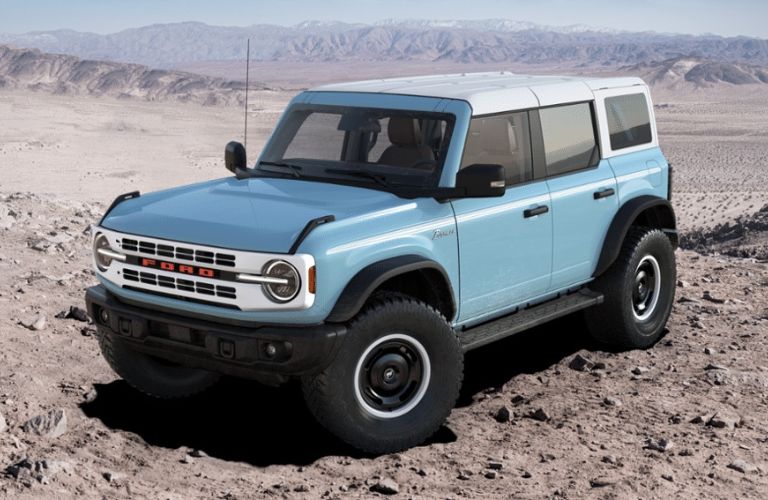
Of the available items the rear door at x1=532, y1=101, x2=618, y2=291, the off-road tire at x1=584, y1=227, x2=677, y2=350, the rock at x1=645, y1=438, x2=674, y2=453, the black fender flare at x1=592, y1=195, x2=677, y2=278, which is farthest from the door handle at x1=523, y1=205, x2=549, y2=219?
the rock at x1=645, y1=438, x2=674, y2=453

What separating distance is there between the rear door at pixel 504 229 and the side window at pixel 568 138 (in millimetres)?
217

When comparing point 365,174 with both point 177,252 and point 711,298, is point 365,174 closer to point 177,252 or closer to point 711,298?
point 177,252

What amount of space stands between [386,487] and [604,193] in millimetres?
2952

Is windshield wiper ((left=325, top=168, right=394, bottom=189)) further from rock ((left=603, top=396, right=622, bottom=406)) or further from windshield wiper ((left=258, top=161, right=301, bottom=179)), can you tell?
rock ((left=603, top=396, right=622, bottom=406))

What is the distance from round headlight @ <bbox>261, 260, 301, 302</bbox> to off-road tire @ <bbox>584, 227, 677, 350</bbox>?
10.0 ft

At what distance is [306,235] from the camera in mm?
5109

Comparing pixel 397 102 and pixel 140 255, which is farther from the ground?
pixel 397 102

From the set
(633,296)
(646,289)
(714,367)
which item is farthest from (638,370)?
(646,289)

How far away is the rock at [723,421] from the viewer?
20.5 ft

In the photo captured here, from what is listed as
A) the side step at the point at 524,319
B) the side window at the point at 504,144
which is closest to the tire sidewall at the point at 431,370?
the side step at the point at 524,319

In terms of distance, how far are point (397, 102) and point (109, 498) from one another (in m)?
2.94

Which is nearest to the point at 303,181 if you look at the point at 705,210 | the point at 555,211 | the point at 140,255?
the point at 140,255

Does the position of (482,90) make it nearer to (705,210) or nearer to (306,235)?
(306,235)

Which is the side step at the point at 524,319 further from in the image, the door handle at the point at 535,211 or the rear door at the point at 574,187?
the door handle at the point at 535,211
